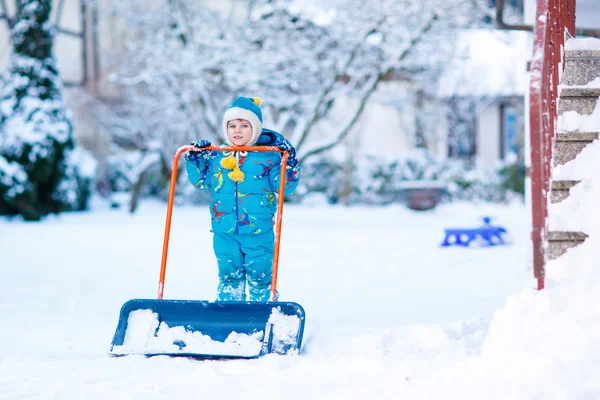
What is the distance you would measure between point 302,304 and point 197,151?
1.53m

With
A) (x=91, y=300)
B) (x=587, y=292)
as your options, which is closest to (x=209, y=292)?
(x=91, y=300)

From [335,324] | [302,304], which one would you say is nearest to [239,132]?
[335,324]

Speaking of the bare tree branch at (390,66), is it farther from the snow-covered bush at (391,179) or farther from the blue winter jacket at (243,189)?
the blue winter jacket at (243,189)

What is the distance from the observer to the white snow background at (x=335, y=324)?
2535 mm

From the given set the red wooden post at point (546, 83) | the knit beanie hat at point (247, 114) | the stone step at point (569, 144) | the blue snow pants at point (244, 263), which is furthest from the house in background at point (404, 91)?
the stone step at point (569, 144)

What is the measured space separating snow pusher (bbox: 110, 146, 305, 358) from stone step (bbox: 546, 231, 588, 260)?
1.22 meters

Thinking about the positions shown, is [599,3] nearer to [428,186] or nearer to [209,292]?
[209,292]

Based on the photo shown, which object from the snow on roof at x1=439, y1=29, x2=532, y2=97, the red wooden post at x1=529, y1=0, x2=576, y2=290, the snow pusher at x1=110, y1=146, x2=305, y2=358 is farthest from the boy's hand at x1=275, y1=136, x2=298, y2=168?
the snow on roof at x1=439, y1=29, x2=532, y2=97

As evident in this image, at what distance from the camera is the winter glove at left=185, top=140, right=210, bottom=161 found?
359cm

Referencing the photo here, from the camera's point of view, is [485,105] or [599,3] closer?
[599,3]

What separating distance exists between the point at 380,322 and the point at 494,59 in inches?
756

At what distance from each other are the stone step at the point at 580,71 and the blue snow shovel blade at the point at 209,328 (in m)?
1.88

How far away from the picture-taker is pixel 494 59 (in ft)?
70.4

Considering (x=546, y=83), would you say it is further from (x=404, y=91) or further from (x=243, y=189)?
(x=404, y=91)
